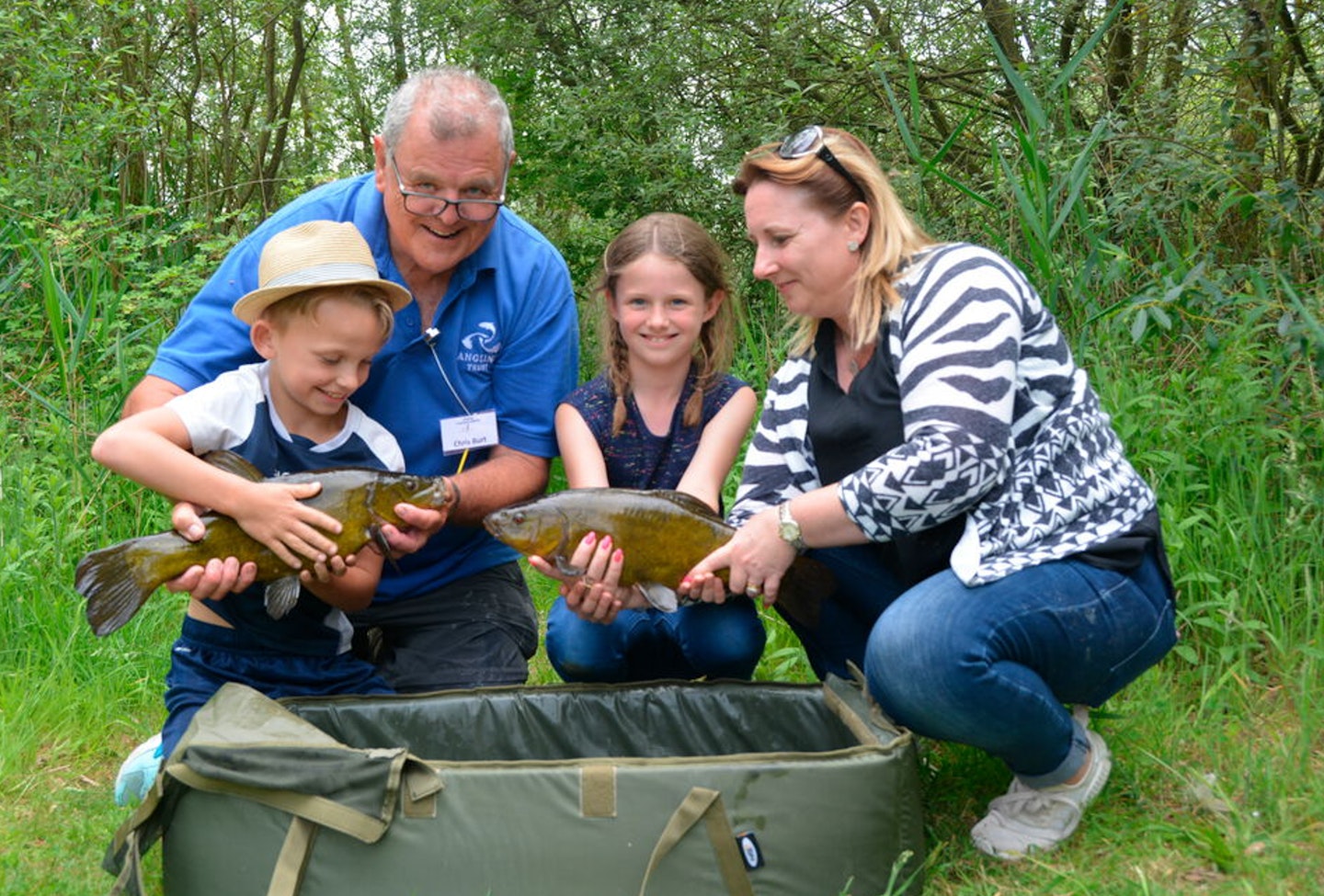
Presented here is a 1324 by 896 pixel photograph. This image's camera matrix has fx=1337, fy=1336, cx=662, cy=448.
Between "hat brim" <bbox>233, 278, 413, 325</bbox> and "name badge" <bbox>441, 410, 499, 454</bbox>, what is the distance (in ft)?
1.35

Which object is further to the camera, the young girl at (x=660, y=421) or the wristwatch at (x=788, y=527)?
the young girl at (x=660, y=421)

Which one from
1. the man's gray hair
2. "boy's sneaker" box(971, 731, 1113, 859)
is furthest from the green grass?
the man's gray hair

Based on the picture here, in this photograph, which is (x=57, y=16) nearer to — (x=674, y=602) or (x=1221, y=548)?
(x=674, y=602)

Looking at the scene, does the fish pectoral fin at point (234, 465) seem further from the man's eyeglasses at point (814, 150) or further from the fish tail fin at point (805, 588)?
the man's eyeglasses at point (814, 150)

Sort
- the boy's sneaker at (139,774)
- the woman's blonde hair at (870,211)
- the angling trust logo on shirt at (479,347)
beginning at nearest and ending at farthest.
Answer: the woman's blonde hair at (870,211)
the boy's sneaker at (139,774)
the angling trust logo on shirt at (479,347)

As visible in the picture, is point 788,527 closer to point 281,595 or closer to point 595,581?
point 595,581

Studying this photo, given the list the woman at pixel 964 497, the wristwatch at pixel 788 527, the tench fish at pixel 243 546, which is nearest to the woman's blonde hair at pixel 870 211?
the woman at pixel 964 497

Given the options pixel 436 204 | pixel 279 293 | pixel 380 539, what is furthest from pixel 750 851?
pixel 436 204

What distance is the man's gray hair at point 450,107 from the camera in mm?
3367

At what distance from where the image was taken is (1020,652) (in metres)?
2.66

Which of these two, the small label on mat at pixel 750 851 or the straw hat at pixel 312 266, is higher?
the straw hat at pixel 312 266

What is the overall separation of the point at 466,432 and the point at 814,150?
127 cm

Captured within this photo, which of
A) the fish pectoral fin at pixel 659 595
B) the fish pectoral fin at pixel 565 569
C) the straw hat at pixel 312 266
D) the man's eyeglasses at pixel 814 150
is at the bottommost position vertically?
the fish pectoral fin at pixel 659 595

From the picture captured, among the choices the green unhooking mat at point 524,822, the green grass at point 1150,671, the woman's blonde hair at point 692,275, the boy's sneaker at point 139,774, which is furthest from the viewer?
the woman's blonde hair at point 692,275
